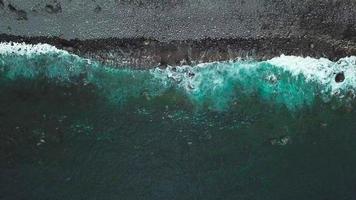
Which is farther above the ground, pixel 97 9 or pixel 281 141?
pixel 97 9

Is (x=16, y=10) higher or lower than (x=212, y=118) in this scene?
higher

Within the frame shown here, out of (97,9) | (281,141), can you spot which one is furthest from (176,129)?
(97,9)

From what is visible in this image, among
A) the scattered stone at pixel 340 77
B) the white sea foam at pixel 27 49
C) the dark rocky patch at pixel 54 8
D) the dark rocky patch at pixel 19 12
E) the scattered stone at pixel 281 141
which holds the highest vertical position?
the dark rocky patch at pixel 54 8

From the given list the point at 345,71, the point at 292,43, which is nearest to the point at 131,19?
the point at 292,43

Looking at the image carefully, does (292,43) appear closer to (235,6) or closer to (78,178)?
(235,6)

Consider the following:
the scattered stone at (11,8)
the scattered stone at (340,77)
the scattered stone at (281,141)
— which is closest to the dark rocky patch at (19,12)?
the scattered stone at (11,8)

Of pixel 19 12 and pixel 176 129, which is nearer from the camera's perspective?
pixel 19 12

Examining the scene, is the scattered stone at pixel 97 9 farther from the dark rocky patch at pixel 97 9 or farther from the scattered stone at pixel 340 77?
the scattered stone at pixel 340 77

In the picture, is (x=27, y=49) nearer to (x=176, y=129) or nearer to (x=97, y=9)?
(x=97, y=9)
